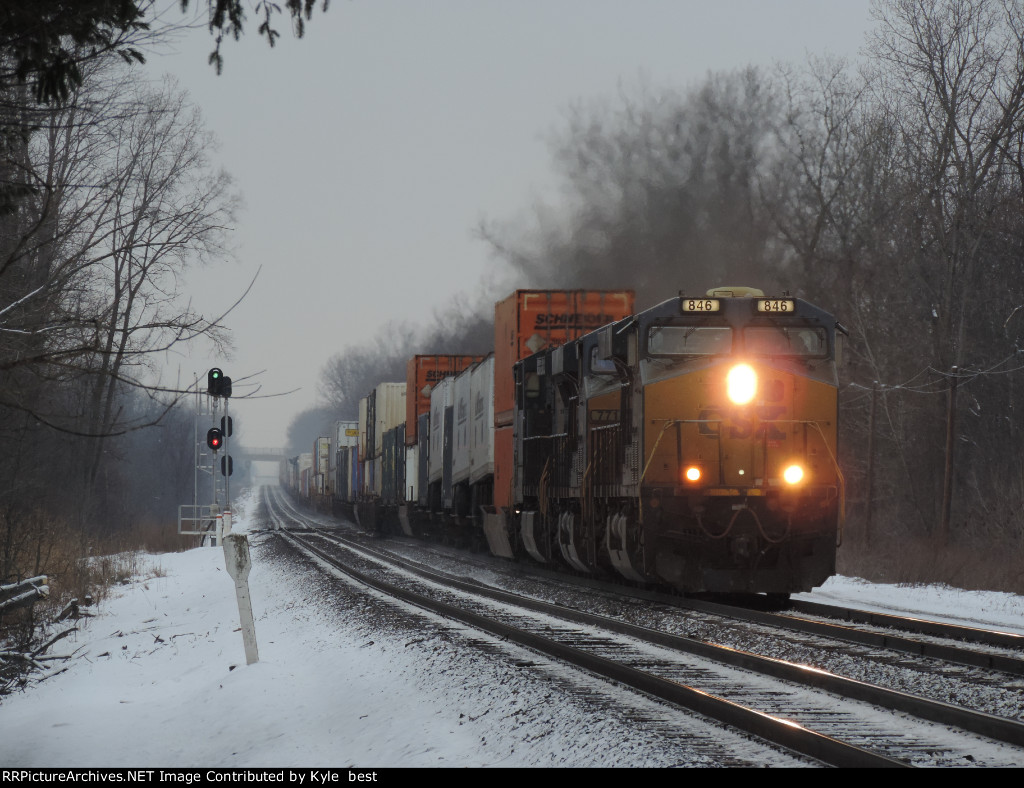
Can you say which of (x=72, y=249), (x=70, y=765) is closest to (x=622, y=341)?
(x=70, y=765)

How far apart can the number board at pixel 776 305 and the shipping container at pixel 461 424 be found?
430 inches

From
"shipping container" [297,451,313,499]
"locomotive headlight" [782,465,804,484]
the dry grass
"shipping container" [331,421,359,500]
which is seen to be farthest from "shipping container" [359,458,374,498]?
"shipping container" [297,451,313,499]

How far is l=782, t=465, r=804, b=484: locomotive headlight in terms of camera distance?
12242mm

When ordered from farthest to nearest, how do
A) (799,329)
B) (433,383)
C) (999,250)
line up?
(433,383) < (999,250) < (799,329)

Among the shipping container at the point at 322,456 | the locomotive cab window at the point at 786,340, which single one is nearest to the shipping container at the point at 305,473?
the shipping container at the point at 322,456

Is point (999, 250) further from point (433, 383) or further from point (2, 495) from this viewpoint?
point (2, 495)

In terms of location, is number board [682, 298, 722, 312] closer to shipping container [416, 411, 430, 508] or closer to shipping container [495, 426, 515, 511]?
shipping container [495, 426, 515, 511]

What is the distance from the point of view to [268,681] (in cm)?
853

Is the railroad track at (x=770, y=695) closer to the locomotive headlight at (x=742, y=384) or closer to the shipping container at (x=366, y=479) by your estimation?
the locomotive headlight at (x=742, y=384)

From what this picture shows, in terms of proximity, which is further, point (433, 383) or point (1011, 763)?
point (433, 383)

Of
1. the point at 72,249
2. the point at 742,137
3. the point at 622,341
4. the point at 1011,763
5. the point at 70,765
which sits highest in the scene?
the point at 742,137

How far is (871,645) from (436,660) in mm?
3757

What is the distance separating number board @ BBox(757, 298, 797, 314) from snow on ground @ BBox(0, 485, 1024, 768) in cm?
374

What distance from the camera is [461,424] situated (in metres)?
23.8
